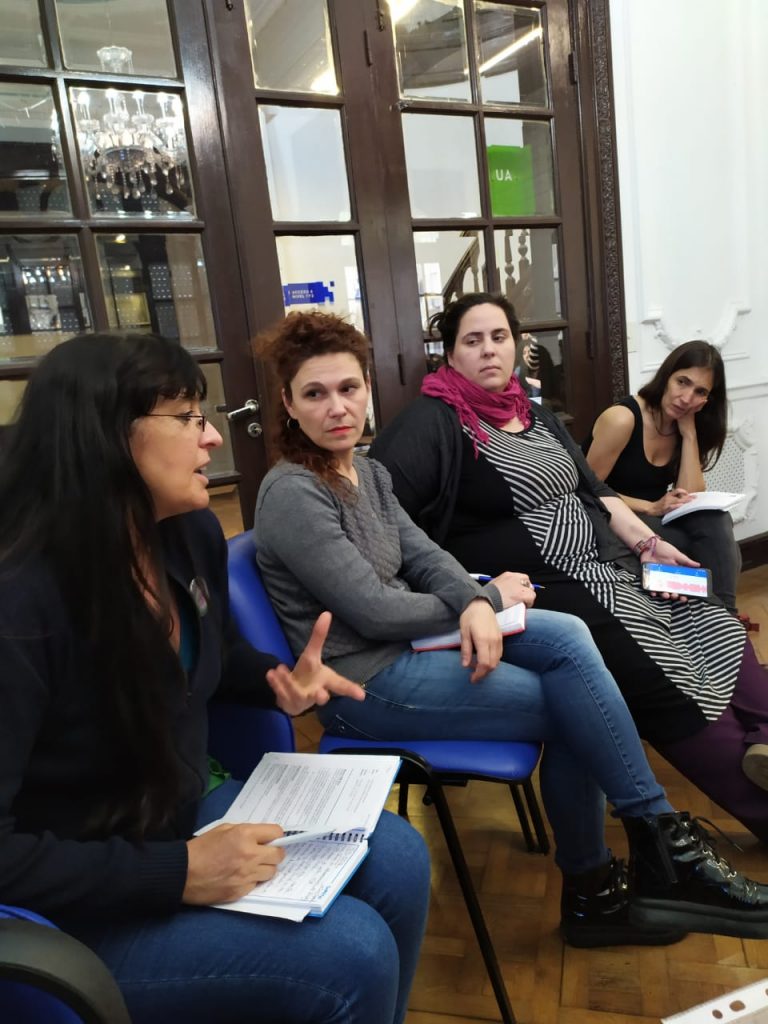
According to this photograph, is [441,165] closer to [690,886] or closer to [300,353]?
[300,353]

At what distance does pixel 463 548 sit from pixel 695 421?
1095 mm

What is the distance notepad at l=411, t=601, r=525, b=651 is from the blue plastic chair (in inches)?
7.1

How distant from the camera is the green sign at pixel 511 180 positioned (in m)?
2.80

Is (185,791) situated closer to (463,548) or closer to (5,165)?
(463,548)

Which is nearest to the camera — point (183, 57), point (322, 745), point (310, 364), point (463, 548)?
point (322, 745)

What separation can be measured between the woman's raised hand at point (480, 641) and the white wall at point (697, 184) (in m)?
2.08

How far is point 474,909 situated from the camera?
3.99 ft

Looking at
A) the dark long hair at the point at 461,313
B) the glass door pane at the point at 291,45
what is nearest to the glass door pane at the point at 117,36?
the glass door pane at the point at 291,45

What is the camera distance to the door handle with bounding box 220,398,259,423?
2.32 metres

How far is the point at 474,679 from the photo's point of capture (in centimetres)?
132

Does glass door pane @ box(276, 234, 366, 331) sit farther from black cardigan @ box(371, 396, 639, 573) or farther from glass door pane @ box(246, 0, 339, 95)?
black cardigan @ box(371, 396, 639, 573)

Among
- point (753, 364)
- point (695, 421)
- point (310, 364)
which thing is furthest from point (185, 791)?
point (753, 364)

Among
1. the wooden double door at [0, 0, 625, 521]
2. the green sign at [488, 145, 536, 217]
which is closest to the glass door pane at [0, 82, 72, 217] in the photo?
the wooden double door at [0, 0, 625, 521]

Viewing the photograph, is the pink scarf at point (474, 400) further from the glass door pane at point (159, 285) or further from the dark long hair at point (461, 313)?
the glass door pane at point (159, 285)
